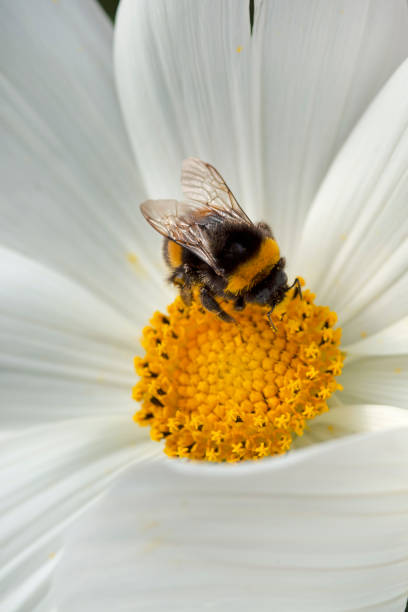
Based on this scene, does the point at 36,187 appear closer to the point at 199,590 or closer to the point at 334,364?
the point at 334,364

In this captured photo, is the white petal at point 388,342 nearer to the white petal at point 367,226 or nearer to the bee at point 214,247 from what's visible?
the white petal at point 367,226

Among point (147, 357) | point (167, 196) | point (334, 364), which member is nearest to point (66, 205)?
point (167, 196)

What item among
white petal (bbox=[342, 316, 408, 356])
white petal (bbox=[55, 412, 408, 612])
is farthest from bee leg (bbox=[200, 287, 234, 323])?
white petal (bbox=[55, 412, 408, 612])

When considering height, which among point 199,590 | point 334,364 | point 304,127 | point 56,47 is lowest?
point 199,590

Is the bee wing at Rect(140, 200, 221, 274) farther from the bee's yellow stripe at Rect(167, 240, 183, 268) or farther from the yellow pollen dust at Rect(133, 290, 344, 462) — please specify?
the yellow pollen dust at Rect(133, 290, 344, 462)

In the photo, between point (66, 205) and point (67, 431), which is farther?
point (66, 205)

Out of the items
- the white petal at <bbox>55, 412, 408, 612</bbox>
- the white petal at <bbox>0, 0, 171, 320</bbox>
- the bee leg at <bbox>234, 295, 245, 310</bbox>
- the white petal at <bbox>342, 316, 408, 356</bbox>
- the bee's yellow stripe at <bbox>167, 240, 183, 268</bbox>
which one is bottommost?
the white petal at <bbox>55, 412, 408, 612</bbox>

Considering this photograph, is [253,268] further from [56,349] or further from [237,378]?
[56,349]
